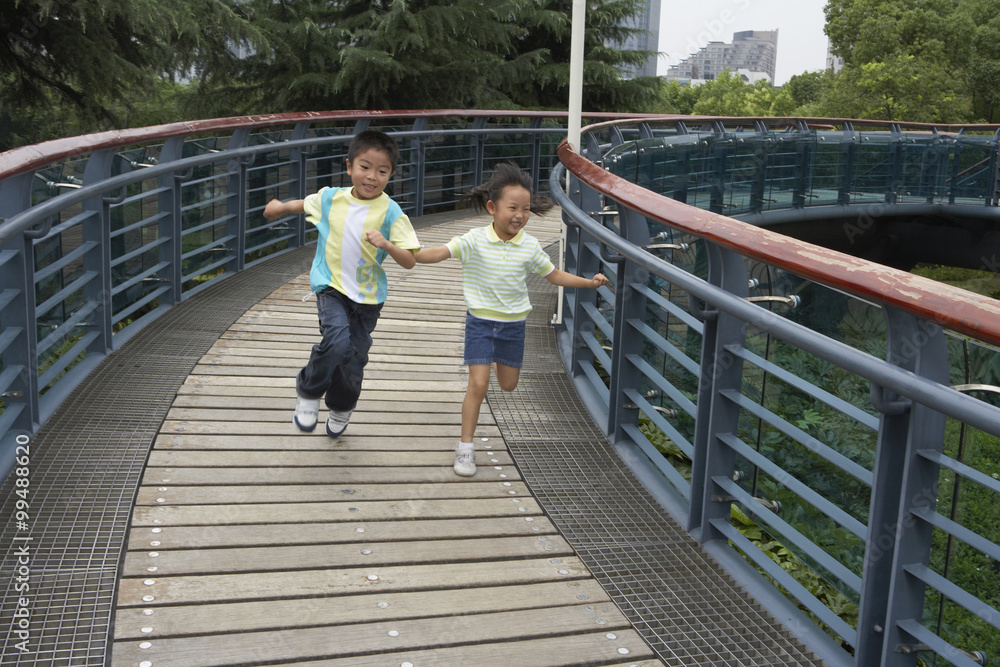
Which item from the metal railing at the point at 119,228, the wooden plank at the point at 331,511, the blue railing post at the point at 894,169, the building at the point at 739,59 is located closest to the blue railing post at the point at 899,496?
the wooden plank at the point at 331,511

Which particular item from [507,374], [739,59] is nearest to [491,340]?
[507,374]

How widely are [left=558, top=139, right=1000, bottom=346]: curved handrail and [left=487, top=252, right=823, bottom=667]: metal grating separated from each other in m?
1.08

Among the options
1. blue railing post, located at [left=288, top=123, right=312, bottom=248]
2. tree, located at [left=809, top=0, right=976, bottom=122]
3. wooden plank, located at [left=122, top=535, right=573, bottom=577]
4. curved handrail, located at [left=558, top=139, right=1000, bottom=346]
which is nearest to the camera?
curved handrail, located at [left=558, top=139, right=1000, bottom=346]

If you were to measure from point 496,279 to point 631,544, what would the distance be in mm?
1115

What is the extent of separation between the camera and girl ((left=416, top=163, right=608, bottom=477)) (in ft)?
12.8

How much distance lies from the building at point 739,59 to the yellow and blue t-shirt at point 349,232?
492 ft

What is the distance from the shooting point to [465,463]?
3.96m

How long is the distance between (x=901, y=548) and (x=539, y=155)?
10.8 metres

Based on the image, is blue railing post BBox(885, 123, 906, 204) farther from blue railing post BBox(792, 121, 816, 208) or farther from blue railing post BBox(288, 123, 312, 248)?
blue railing post BBox(288, 123, 312, 248)

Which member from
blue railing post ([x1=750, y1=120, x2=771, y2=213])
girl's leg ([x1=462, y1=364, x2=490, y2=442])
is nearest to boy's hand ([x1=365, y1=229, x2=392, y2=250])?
girl's leg ([x1=462, y1=364, x2=490, y2=442])

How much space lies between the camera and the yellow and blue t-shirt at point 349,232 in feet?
13.3

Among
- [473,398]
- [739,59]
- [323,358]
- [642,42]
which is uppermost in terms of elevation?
[739,59]

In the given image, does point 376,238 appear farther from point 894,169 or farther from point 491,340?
point 894,169

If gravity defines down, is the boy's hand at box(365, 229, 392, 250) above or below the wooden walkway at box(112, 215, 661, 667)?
above
